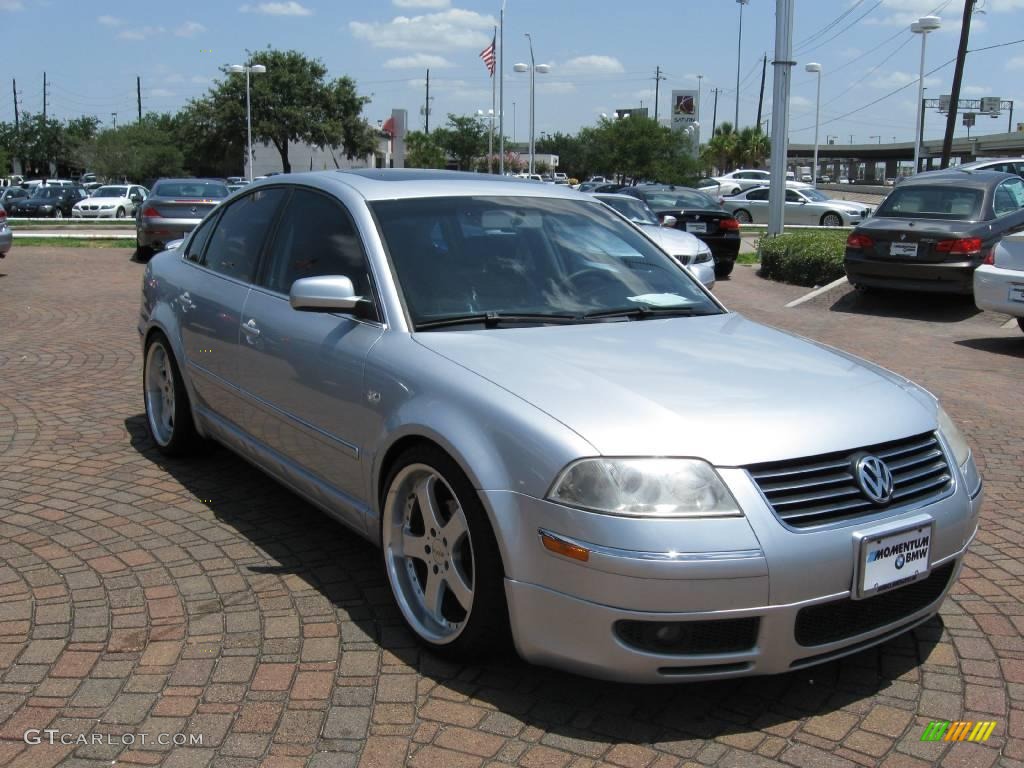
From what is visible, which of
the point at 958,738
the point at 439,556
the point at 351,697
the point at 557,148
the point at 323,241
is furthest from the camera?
the point at 557,148

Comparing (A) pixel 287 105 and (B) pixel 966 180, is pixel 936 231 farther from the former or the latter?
(A) pixel 287 105

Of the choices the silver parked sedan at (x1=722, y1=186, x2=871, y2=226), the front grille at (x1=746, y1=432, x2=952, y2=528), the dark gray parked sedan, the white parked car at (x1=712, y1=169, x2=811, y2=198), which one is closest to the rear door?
the front grille at (x1=746, y1=432, x2=952, y2=528)

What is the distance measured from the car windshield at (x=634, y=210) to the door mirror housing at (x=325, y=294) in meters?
11.5

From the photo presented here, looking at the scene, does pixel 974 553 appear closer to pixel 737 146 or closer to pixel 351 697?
pixel 351 697

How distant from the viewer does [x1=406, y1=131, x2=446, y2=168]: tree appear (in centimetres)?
6200

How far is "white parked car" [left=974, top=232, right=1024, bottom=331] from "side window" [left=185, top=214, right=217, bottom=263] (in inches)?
302

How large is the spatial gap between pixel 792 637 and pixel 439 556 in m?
1.18

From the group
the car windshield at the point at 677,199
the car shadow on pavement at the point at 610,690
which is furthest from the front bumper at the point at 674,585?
the car windshield at the point at 677,199

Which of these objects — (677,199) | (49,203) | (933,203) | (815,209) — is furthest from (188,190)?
(49,203)

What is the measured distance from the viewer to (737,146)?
8256 cm

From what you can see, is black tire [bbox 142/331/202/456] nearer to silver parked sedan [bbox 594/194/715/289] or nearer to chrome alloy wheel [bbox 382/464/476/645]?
chrome alloy wheel [bbox 382/464/476/645]

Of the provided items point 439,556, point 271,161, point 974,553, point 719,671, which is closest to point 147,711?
point 439,556

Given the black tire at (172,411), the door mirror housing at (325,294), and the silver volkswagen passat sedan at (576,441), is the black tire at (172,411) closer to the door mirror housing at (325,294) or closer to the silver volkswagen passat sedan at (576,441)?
the silver volkswagen passat sedan at (576,441)

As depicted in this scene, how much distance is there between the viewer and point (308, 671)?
3539 mm
